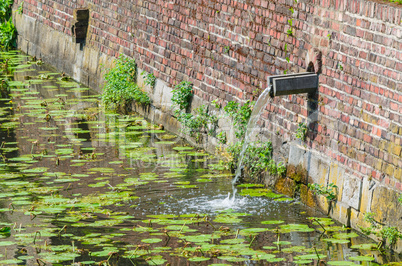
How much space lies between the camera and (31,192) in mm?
7281

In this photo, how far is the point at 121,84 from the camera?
10398 millimetres

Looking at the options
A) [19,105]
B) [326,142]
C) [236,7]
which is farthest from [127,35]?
[326,142]

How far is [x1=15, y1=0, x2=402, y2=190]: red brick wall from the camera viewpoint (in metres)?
6.00

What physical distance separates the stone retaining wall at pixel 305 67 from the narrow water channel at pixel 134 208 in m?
0.47

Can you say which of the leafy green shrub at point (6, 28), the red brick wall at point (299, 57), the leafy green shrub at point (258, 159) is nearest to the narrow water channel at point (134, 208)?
the leafy green shrub at point (258, 159)

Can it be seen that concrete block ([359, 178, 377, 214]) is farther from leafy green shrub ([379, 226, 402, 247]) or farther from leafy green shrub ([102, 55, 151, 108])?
leafy green shrub ([102, 55, 151, 108])

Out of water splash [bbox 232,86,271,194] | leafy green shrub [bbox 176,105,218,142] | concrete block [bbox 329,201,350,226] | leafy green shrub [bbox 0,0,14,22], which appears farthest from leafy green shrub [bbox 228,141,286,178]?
leafy green shrub [bbox 0,0,14,22]

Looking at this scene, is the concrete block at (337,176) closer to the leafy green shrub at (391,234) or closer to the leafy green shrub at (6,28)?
the leafy green shrub at (391,234)

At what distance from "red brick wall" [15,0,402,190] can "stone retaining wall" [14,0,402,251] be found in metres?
0.01

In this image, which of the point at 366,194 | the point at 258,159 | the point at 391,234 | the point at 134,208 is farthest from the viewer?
the point at 258,159

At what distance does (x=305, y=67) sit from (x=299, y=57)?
0.45 feet

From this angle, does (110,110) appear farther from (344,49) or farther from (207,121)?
(344,49)

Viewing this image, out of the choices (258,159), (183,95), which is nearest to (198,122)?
→ (183,95)

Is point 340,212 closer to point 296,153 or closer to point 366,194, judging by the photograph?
point 366,194
